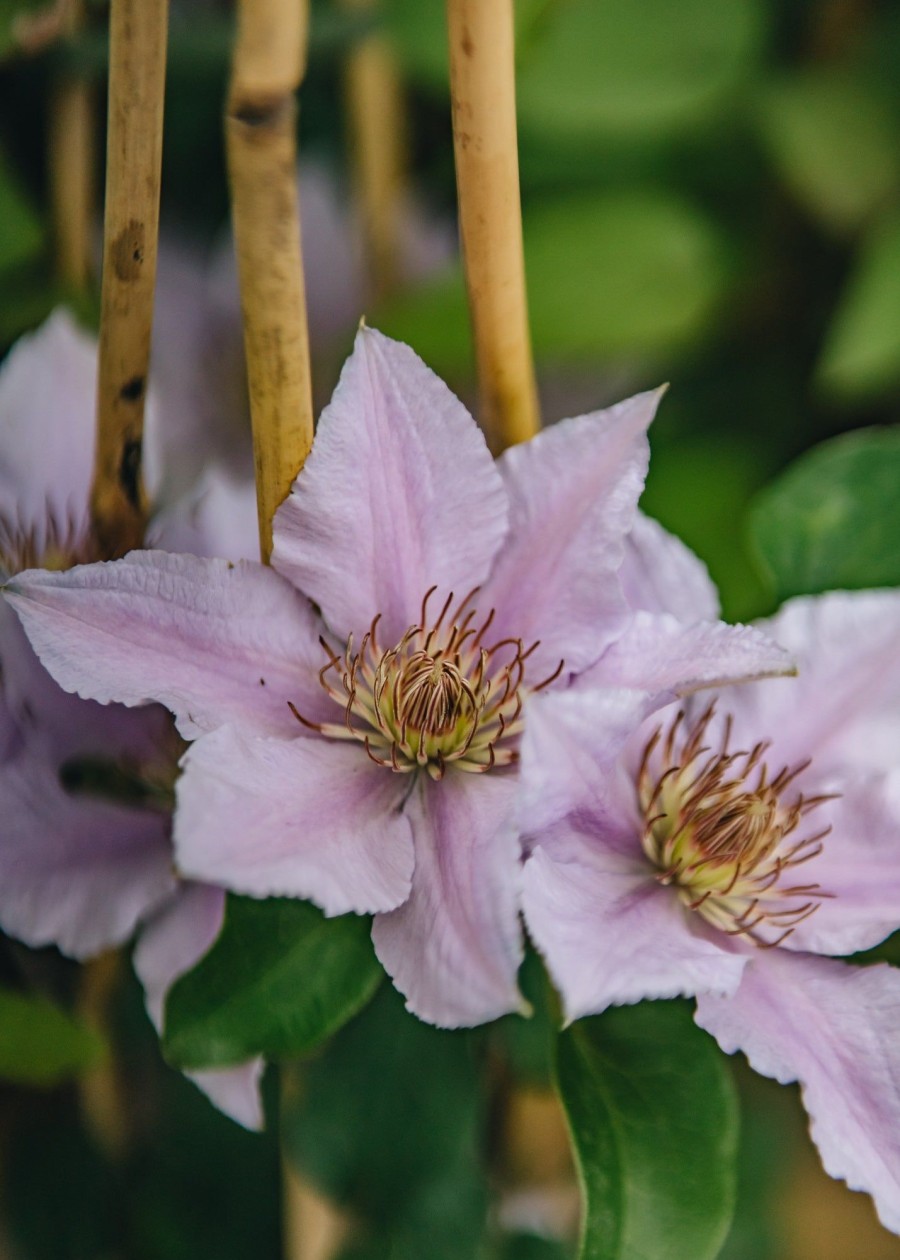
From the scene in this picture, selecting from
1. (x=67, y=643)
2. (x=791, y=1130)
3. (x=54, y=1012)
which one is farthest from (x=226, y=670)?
(x=791, y=1130)

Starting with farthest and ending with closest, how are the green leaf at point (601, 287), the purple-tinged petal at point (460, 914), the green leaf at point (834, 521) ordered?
1. the green leaf at point (601, 287)
2. the green leaf at point (834, 521)
3. the purple-tinged petal at point (460, 914)

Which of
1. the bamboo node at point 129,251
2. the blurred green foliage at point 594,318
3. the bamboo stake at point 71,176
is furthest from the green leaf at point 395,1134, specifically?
the bamboo stake at point 71,176

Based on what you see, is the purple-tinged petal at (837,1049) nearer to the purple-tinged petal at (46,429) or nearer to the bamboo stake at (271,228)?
the bamboo stake at (271,228)

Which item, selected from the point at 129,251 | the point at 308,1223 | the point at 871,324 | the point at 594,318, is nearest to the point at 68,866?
the point at 129,251

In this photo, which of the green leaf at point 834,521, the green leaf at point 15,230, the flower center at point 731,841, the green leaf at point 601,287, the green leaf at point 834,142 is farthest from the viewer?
the green leaf at point 834,142

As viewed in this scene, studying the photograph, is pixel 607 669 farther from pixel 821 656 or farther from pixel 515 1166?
pixel 515 1166

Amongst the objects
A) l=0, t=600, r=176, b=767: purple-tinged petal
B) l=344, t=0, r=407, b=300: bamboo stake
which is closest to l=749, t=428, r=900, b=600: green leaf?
l=0, t=600, r=176, b=767: purple-tinged petal

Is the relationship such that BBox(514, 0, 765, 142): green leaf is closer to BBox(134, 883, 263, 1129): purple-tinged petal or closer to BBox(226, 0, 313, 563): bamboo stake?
BBox(226, 0, 313, 563): bamboo stake
